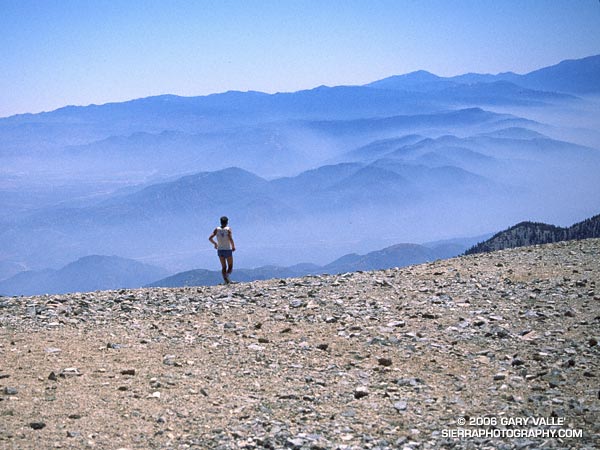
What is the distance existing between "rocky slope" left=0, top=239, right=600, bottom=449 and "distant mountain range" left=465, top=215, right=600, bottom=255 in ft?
144

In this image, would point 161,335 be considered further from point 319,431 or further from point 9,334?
point 319,431

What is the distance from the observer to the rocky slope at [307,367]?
7645 millimetres

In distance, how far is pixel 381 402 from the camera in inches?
338

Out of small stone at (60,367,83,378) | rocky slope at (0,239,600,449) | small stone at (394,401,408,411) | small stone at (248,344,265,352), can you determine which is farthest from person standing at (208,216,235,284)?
small stone at (394,401,408,411)

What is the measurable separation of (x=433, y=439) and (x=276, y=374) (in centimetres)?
309

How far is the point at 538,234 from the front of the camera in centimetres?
6200

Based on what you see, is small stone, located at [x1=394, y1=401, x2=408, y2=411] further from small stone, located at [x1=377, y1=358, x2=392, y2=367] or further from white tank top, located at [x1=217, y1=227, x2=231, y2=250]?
white tank top, located at [x1=217, y1=227, x2=231, y2=250]

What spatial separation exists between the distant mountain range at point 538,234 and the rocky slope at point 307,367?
4387 centimetres

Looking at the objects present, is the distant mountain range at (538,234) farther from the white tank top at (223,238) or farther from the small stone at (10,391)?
the small stone at (10,391)

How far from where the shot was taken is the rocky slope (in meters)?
7.64

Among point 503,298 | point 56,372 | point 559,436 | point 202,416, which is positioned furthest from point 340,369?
point 503,298

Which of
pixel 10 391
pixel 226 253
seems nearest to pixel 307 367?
pixel 10 391

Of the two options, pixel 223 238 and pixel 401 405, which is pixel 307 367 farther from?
pixel 223 238

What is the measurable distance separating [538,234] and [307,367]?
58.1 meters
